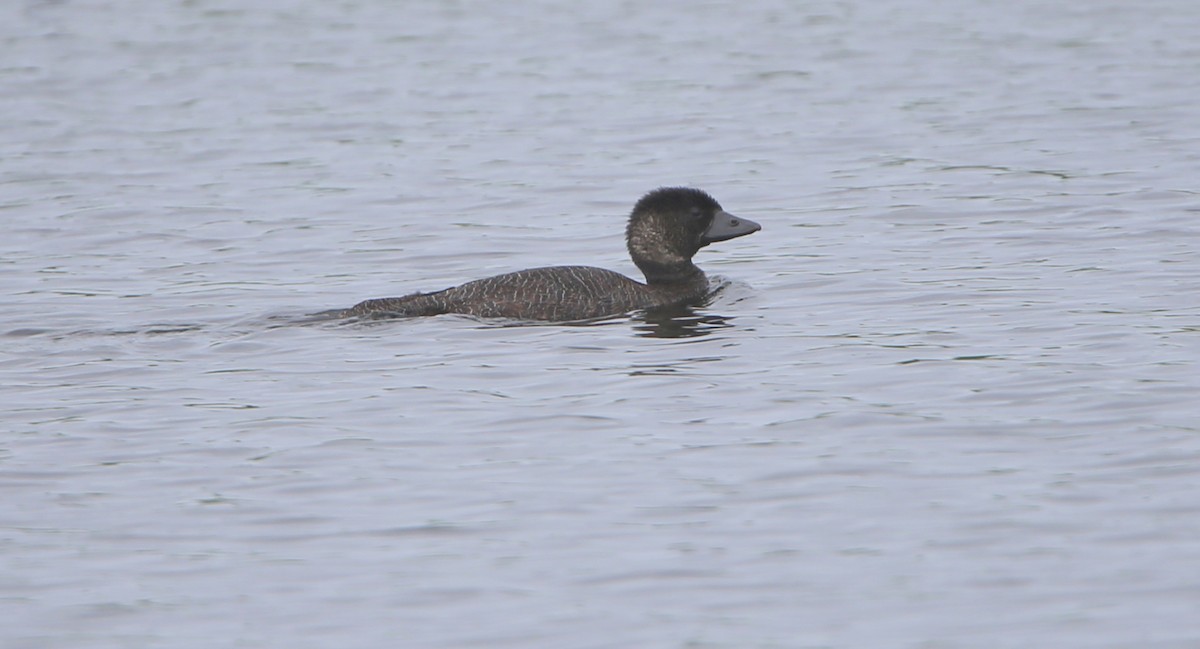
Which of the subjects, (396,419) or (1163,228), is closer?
(396,419)

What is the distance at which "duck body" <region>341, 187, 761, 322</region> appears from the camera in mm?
11336

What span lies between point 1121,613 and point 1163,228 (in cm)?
799

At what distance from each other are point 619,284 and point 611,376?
2025 mm

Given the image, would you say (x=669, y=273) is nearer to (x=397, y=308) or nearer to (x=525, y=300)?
(x=525, y=300)

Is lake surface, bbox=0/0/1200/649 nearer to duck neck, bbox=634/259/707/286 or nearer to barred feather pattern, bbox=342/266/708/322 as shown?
barred feather pattern, bbox=342/266/708/322

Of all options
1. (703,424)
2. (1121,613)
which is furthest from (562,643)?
(703,424)

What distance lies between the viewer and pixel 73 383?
10008 millimetres

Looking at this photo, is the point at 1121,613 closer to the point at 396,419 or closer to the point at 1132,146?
the point at 396,419

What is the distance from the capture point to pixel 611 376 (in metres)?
9.81

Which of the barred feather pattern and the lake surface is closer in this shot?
the lake surface

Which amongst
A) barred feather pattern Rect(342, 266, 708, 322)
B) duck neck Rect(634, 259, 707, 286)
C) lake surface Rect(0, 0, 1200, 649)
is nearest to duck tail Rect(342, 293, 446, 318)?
barred feather pattern Rect(342, 266, 708, 322)

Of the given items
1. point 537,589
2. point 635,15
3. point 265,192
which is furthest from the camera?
point 635,15

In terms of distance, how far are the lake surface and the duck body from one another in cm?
20

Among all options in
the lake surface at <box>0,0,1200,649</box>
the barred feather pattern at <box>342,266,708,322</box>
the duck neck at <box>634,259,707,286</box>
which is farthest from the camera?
the duck neck at <box>634,259,707,286</box>
